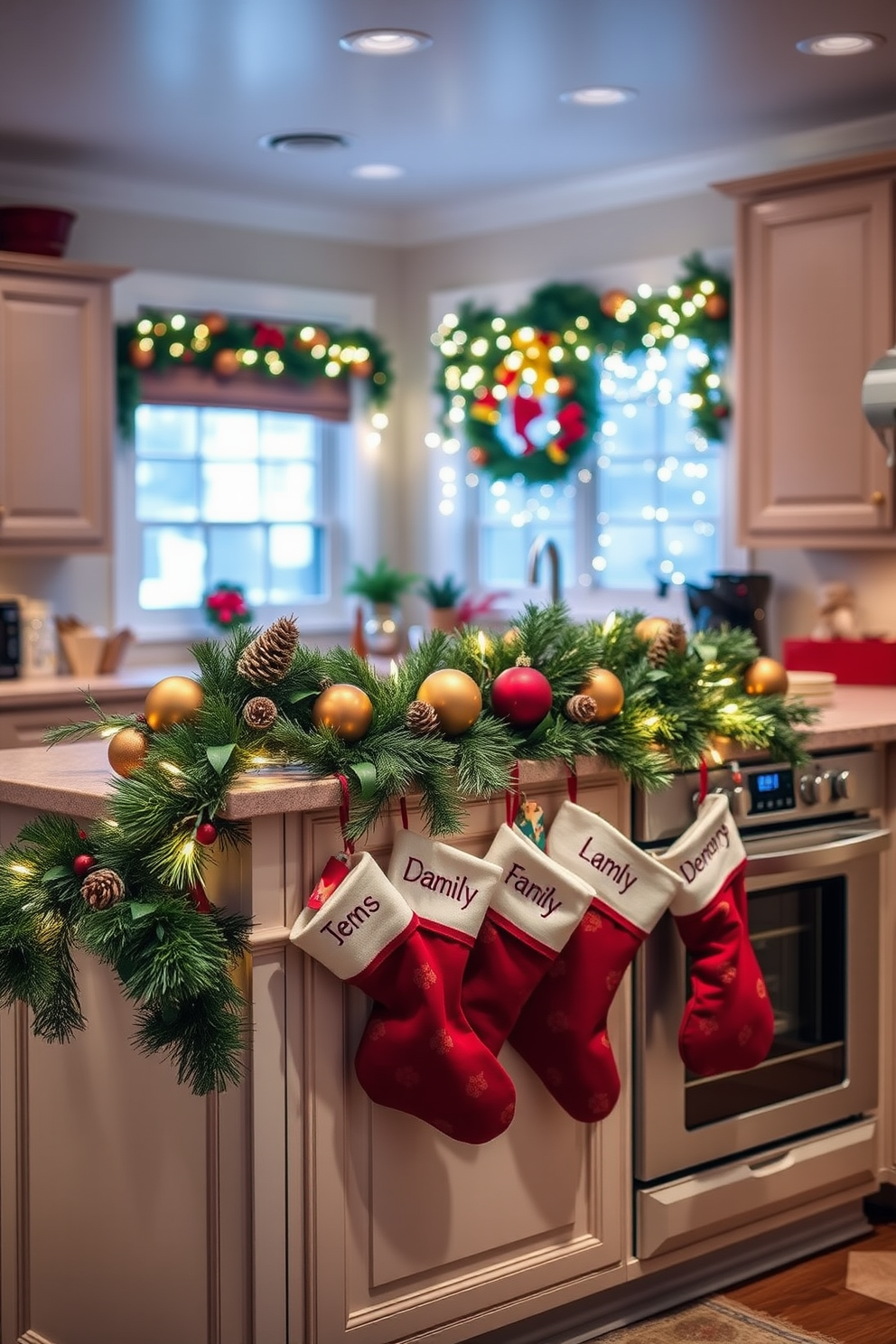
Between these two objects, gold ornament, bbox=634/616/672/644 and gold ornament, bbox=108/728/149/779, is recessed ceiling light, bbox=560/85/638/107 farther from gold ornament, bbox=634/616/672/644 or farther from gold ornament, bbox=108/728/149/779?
gold ornament, bbox=108/728/149/779

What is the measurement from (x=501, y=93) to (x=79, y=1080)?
→ 2.76m

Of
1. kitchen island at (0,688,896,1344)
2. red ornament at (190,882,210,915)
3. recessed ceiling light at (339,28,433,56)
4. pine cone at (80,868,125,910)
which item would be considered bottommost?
kitchen island at (0,688,896,1344)

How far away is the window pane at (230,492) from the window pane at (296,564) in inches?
5.3

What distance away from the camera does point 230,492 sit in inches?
224

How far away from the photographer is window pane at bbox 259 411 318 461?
18.9 ft

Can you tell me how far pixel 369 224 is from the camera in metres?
5.84

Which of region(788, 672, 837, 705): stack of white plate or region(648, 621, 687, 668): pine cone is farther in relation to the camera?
region(788, 672, 837, 705): stack of white plate

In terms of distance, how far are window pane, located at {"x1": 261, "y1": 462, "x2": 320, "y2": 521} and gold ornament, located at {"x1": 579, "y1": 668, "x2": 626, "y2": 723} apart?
10.8 ft

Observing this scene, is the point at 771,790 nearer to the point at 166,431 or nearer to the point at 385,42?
the point at 385,42

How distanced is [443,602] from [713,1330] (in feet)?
10.0

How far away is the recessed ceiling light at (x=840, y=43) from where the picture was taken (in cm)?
369

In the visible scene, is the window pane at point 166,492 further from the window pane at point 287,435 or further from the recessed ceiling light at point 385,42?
the recessed ceiling light at point 385,42

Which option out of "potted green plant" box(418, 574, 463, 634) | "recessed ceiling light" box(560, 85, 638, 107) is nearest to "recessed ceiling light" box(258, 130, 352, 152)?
"recessed ceiling light" box(560, 85, 638, 107)

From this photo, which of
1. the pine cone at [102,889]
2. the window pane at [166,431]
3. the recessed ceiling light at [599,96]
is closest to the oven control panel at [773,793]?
the pine cone at [102,889]
